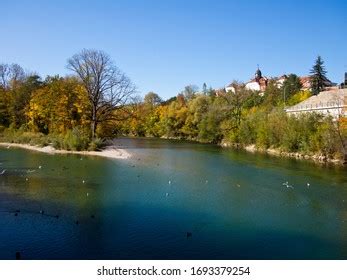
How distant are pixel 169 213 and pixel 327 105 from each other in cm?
3369

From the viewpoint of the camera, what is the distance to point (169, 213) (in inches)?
729

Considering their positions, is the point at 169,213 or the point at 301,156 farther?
the point at 301,156

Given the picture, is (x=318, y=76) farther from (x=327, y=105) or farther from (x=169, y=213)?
(x=169, y=213)

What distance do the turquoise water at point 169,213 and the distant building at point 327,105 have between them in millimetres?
13965

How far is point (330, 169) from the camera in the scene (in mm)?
33562

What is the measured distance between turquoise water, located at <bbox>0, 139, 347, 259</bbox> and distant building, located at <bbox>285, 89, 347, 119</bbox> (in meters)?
14.0

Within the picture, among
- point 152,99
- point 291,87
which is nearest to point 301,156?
point 291,87

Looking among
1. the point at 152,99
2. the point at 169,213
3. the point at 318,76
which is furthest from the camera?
the point at 152,99

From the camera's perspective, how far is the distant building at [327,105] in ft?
143

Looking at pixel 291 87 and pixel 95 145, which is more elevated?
pixel 291 87

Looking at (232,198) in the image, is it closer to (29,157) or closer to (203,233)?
(203,233)

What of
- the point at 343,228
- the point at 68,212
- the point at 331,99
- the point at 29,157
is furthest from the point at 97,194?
the point at 331,99

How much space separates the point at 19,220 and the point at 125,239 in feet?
16.1

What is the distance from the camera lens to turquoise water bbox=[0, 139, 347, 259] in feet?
45.7
